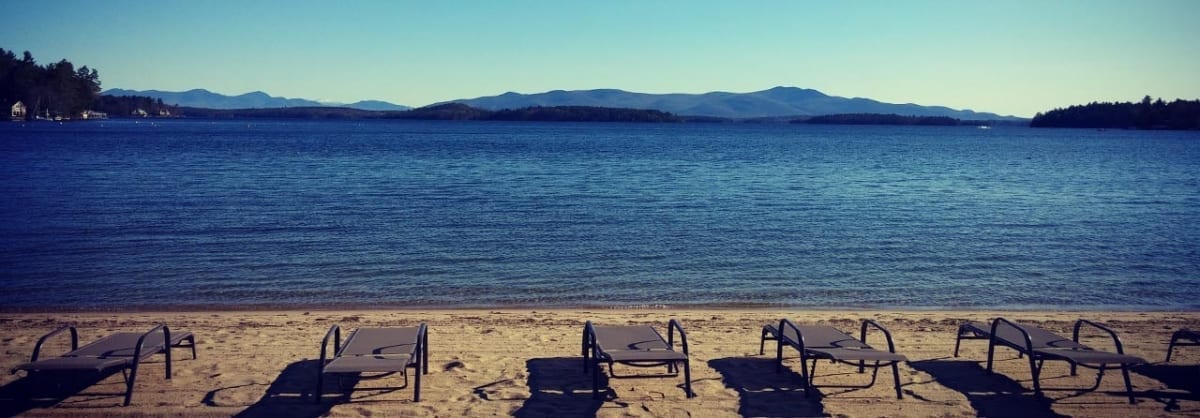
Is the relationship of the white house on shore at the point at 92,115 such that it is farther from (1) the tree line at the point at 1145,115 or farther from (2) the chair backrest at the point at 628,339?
(1) the tree line at the point at 1145,115

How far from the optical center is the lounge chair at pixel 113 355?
6719mm

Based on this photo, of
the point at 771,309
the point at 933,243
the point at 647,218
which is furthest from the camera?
the point at 647,218

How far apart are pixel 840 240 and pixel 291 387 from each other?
52.8ft

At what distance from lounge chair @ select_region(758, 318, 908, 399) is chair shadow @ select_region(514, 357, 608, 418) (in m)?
1.91

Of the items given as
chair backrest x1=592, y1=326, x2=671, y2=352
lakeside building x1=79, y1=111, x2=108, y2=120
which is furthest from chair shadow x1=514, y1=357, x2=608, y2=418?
lakeside building x1=79, y1=111, x2=108, y2=120

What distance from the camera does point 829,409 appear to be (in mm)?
7082

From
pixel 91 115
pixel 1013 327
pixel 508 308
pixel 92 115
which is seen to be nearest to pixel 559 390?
pixel 1013 327

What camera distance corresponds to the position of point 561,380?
25.7 feet

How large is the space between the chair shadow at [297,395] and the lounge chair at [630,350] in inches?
93.3

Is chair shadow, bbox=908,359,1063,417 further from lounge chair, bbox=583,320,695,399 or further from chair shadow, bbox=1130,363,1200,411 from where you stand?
lounge chair, bbox=583,320,695,399

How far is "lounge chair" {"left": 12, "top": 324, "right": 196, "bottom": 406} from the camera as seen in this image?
22.0 feet

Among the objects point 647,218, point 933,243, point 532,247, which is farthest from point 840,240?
point 532,247

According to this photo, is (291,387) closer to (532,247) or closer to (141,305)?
(141,305)

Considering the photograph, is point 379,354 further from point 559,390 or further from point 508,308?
point 508,308
